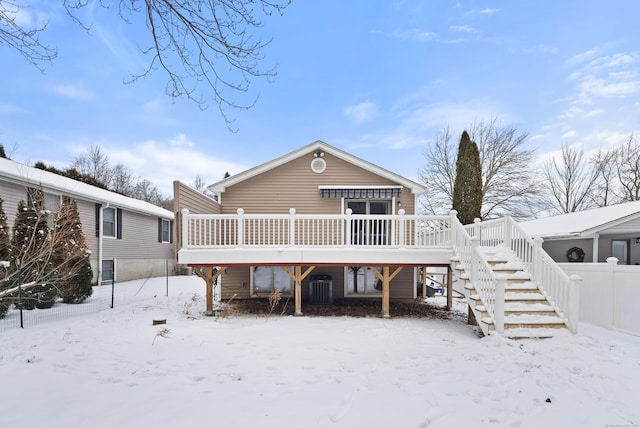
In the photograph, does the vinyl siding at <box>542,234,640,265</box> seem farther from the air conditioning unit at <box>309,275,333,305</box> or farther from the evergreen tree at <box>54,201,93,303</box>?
the evergreen tree at <box>54,201,93,303</box>

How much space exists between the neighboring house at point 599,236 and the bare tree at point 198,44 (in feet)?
32.9

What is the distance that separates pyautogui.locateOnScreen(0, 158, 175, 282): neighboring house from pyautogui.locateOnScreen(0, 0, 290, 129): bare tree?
8.01 m

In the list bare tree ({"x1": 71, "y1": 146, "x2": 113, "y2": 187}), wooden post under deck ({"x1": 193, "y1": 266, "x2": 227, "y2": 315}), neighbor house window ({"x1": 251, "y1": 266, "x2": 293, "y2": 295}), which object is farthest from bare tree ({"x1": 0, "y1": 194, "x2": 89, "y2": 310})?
bare tree ({"x1": 71, "y1": 146, "x2": 113, "y2": 187})

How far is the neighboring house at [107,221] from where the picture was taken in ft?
31.5

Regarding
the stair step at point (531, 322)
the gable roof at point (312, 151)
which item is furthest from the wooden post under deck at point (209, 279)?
the stair step at point (531, 322)

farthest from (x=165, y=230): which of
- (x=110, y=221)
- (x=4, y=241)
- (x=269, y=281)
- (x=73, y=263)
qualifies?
(x=269, y=281)

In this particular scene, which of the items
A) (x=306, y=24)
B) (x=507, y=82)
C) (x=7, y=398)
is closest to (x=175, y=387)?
(x=7, y=398)

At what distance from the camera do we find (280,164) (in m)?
9.45

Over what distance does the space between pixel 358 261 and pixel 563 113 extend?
1393 centimetres

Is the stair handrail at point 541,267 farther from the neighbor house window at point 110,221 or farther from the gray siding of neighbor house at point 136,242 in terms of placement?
the gray siding of neighbor house at point 136,242

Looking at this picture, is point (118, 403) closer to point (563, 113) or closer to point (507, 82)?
point (507, 82)

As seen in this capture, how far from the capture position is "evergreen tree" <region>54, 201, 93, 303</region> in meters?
8.02

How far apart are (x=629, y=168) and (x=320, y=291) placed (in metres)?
23.9

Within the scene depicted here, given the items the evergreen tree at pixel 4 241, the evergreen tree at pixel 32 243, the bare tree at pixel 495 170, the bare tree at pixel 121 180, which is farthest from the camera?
the bare tree at pixel 121 180
